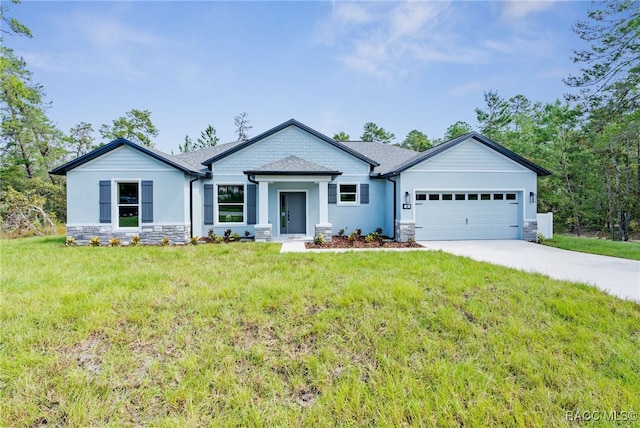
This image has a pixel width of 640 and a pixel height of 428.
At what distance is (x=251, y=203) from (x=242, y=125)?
2903cm

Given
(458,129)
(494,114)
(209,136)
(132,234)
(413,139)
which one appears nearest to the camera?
(132,234)

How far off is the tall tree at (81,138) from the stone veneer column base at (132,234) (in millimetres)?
25491

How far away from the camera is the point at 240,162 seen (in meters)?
12.6

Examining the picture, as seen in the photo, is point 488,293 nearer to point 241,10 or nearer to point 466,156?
point 466,156

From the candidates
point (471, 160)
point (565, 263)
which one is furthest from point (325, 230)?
point (565, 263)

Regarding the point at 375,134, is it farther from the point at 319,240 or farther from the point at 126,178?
the point at 126,178

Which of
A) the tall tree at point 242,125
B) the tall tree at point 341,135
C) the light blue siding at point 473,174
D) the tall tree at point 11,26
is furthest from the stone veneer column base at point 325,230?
the tall tree at point 242,125

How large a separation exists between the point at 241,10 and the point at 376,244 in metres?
10.3

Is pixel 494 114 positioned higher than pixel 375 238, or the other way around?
pixel 494 114

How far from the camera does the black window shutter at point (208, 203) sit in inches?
486

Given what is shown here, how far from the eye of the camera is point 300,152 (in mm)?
13023

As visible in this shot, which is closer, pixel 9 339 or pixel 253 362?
pixel 253 362

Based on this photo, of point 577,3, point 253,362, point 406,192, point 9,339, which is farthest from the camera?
point 406,192

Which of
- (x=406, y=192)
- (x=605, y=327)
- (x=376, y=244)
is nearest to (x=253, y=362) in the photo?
(x=605, y=327)
